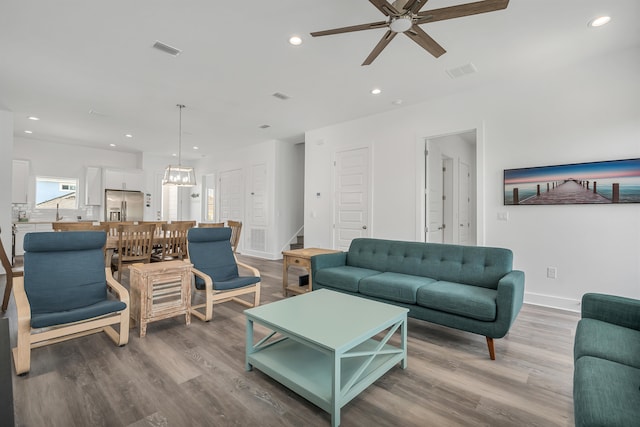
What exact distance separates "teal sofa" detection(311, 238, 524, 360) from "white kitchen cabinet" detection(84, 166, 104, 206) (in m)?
7.50

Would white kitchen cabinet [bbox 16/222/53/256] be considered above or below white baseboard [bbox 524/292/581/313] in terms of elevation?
above

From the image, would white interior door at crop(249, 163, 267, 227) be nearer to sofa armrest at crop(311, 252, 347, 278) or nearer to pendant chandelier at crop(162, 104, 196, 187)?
Result: pendant chandelier at crop(162, 104, 196, 187)

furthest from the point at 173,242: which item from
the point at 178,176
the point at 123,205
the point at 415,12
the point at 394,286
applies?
the point at 123,205

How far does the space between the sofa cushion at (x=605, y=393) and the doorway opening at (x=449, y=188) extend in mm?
3397

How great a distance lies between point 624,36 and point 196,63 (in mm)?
4595

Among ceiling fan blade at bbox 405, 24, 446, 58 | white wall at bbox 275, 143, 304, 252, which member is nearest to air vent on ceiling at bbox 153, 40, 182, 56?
ceiling fan blade at bbox 405, 24, 446, 58

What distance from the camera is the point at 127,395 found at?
1.89m

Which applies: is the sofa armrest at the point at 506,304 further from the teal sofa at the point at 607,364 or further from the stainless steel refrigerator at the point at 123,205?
the stainless steel refrigerator at the point at 123,205

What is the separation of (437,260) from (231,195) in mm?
6605

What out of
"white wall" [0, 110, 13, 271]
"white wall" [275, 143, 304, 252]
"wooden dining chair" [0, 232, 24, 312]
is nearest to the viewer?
"wooden dining chair" [0, 232, 24, 312]

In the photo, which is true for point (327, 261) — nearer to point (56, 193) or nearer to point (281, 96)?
point (281, 96)

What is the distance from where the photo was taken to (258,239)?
7656 mm

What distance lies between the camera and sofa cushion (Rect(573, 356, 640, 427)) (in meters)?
1.05

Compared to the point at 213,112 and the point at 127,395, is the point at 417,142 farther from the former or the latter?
the point at 127,395
